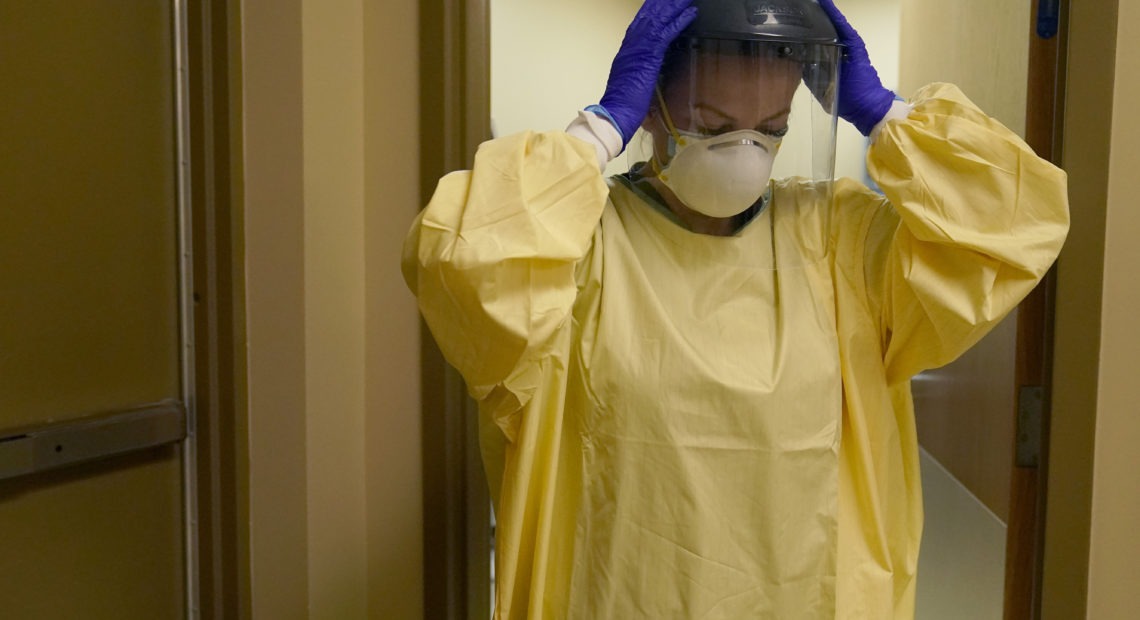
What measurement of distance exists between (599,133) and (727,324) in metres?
0.23

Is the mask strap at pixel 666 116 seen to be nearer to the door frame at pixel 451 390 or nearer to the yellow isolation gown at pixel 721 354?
the yellow isolation gown at pixel 721 354

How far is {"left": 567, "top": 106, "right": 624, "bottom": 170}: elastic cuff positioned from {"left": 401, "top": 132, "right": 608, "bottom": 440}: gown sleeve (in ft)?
0.13

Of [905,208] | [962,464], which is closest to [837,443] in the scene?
[905,208]

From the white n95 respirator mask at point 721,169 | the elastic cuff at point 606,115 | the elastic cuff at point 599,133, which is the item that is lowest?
the white n95 respirator mask at point 721,169

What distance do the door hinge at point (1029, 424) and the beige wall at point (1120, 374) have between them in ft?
0.21

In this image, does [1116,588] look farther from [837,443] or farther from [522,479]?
[522,479]

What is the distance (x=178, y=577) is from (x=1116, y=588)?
107 cm

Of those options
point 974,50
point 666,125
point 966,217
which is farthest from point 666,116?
point 974,50

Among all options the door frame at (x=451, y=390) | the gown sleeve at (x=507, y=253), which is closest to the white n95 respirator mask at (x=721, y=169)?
the gown sleeve at (x=507, y=253)

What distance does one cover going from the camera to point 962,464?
4.21 feet

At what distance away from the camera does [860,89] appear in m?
0.76

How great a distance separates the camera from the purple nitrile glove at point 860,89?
758 millimetres

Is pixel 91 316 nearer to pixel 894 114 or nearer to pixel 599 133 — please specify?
pixel 599 133

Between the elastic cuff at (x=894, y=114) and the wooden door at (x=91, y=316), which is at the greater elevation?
the elastic cuff at (x=894, y=114)
